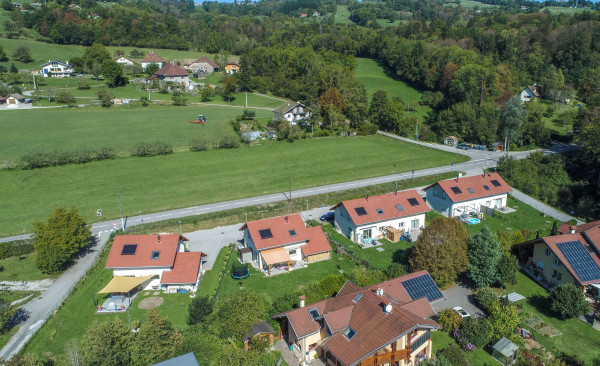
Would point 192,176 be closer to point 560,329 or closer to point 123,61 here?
point 560,329

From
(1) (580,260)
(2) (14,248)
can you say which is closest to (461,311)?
(1) (580,260)

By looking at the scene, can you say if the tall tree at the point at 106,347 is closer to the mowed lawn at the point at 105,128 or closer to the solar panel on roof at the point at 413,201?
the solar panel on roof at the point at 413,201

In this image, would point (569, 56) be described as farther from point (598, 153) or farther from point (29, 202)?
point (29, 202)

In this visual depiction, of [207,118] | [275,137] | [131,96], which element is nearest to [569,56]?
[275,137]

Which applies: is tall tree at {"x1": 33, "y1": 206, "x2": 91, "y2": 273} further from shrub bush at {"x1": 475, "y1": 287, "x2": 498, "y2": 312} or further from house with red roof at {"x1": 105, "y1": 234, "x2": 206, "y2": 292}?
shrub bush at {"x1": 475, "y1": 287, "x2": 498, "y2": 312}

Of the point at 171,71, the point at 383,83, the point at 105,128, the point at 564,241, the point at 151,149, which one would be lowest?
the point at 564,241

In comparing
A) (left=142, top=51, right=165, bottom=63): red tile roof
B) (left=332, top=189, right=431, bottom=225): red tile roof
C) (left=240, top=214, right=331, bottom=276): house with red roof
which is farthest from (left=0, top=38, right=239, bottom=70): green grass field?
(left=332, top=189, right=431, bottom=225): red tile roof
